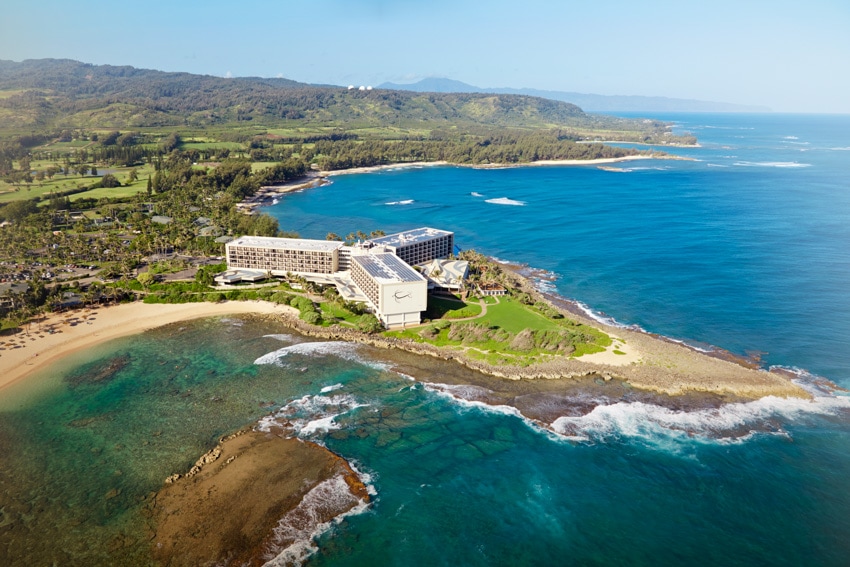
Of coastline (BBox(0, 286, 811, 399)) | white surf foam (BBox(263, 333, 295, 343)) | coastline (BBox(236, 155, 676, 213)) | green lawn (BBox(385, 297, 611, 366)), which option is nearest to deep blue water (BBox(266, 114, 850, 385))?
coastline (BBox(0, 286, 811, 399))

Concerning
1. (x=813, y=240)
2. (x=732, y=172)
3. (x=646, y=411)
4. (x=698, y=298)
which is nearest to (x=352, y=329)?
(x=646, y=411)

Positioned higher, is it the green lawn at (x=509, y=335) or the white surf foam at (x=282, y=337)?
the green lawn at (x=509, y=335)

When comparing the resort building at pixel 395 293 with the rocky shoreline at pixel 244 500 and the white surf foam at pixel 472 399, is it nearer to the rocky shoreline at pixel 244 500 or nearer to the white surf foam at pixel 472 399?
the white surf foam at pixel 472 399

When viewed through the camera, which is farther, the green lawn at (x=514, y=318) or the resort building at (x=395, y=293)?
the green lawn at (x=514, y=318)

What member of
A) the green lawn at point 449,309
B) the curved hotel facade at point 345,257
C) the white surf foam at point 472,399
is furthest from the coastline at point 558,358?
the curved hotel facade at point 345,257

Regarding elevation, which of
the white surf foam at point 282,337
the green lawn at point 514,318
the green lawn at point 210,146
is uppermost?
the green lawn at point 210,146

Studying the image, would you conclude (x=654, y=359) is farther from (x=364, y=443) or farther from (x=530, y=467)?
(x=364, y=443)

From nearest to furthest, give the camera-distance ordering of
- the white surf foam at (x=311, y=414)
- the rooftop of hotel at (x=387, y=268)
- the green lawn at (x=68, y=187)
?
the white surf foam at (x=311, y=414) → the rooftop of hotel at (x=387, y=268) → the green lawn at (x=68, y=187)
